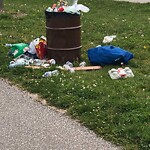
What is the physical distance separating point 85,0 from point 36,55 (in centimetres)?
1001

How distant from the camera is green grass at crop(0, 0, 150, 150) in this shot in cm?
546

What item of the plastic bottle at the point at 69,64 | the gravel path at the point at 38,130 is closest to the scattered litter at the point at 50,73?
the plastic bottle at the point at 69,64

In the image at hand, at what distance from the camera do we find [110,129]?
5430 mm

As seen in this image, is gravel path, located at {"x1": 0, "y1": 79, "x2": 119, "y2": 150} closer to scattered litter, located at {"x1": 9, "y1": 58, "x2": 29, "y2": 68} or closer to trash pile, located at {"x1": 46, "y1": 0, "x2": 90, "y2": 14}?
scattered litter, located at {"x1": 9, "y1": 58, "x2": 29, "y2": 68}

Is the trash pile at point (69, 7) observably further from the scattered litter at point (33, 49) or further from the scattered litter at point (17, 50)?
the scattered litter at point (17, 50)

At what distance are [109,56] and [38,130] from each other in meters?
2.95

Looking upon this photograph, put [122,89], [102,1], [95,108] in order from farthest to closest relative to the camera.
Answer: [102,1] < [122,89] < [95,108]

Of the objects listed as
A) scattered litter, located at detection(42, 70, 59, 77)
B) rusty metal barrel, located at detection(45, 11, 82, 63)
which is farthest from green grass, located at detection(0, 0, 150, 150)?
rusty metal barrel, located at detection(45, 11, 82, 63)

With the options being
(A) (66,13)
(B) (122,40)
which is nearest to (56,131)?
(A) (66,13)

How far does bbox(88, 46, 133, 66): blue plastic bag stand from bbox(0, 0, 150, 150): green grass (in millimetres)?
168

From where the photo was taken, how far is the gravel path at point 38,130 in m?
5.11

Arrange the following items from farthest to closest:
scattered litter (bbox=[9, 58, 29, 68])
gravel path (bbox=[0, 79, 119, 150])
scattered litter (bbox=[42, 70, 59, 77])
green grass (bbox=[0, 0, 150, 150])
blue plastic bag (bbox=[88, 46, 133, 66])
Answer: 1. scattered litter (bbox=[9, 58, 29, 68])
2. blue plastic bag (bbox=[88, 46, 133, 66])
3. scattered litter (bbox=[42, 70, 59, 77])
4. green grass (bbox=[0, 0, 150, 150])
5. gravel path (bbox=[0, 79, 119, 150])

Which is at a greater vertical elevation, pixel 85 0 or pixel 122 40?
pixel 122 40

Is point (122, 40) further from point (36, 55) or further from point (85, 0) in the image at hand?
point (85, 0)
